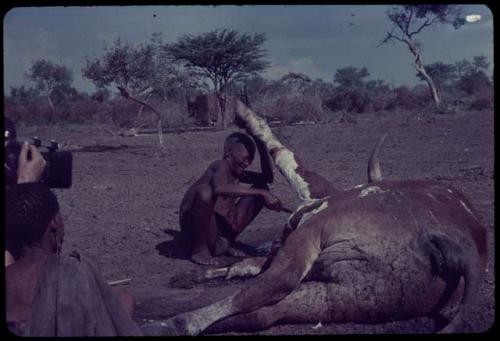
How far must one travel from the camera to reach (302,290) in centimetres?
391

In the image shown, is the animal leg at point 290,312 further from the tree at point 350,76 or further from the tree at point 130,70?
the tree at point 350,76

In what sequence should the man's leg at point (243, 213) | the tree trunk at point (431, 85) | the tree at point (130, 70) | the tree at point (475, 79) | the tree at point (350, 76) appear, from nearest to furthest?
1. the man's leg at point (243, 213)
2. the tree at point (130, 70)
3. the tree trunk at point (431, 85)
4. the tree at point (475, 79)
5. the tree at point (350, 76)

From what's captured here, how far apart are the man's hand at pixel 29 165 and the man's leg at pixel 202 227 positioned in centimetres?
207

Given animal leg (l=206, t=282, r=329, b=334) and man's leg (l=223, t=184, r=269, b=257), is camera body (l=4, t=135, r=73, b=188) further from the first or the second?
man's leg (l=223, t=184, r=269, b=257)

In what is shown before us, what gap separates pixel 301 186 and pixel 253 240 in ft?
3.75

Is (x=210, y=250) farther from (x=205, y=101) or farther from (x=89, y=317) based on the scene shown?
(x=89, y=317)

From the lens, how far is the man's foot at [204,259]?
5.35m

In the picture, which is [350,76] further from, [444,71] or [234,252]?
[234,252]

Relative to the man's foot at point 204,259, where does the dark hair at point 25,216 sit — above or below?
above

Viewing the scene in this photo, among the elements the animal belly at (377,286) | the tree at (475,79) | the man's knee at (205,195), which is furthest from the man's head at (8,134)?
the tree at (475,79)

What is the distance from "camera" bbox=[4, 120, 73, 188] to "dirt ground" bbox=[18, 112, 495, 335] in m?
1.13

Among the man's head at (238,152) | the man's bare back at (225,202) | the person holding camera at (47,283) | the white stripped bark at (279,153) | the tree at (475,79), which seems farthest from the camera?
the tree at (475,79)

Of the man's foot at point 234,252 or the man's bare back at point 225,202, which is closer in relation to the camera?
the man's bare back at point 225,202

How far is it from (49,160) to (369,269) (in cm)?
187
